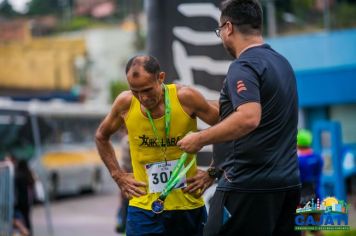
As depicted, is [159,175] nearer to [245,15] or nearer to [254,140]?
[254,140]

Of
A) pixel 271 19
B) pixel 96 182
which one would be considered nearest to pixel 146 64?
pixel 96 182

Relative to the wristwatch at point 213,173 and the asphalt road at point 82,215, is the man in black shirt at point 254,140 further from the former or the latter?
the asphalt road at point 82,215

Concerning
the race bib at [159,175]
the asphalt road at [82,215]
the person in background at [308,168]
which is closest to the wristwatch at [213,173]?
the race bib at [159,175]

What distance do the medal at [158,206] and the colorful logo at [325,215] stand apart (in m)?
0.97

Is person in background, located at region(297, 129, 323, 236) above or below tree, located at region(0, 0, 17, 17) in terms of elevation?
below

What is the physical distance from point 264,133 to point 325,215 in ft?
3.50

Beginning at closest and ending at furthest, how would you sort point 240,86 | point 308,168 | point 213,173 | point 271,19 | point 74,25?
point 240,86, point 213,173, point 308,168, point 271,19, point 74,25

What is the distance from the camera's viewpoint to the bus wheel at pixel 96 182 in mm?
27695

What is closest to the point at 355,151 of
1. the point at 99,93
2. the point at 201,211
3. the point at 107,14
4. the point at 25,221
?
the point at 25,221

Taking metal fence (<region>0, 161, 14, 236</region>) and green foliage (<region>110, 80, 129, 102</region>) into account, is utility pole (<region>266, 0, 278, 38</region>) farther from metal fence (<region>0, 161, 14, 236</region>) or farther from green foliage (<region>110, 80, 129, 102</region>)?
green foliage (<region>110, 80, 129, 102</region>)

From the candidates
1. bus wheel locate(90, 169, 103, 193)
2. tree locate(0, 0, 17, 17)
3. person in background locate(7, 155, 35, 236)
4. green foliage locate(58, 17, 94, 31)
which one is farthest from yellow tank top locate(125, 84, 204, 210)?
tree locate(0, 0, 17, 17)

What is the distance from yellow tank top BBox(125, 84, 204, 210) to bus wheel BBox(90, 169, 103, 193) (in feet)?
73.2

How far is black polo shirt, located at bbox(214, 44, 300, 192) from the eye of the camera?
167 inches

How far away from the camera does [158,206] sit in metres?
5.36
